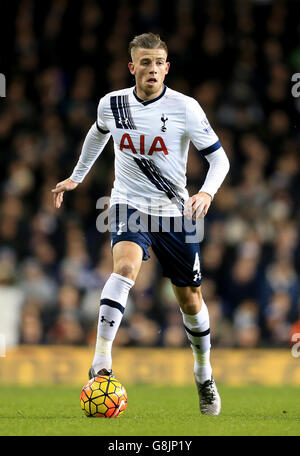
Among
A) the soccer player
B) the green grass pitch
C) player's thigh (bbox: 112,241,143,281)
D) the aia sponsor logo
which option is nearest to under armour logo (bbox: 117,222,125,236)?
the soccer player

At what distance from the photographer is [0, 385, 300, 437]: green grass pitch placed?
514cm

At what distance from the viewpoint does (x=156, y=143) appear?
6.20m

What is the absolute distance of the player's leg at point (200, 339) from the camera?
6.29m

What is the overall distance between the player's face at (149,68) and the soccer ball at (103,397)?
6.53 feet

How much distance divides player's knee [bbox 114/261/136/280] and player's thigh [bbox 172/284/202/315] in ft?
1.73

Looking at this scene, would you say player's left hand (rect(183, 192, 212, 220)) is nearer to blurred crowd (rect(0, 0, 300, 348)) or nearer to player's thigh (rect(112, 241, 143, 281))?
player's thigh (rect(112, 241, 143, 281))

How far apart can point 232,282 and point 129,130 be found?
558 cm

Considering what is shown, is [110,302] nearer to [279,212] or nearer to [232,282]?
[232,282]

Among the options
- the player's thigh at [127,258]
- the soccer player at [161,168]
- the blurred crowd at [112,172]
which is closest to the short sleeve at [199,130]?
the soccer player at [161,168]

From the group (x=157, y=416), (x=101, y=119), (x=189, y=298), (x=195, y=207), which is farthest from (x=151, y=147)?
(x=157, y=416)

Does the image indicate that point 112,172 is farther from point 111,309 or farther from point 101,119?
point 111,309

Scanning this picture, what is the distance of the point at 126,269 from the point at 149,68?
4.59 feet

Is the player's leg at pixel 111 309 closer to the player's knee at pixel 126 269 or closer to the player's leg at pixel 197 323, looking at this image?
the player's knee at pixel 126 269

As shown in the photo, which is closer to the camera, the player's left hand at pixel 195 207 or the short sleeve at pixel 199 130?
the player's left hand at pixel 195 207
